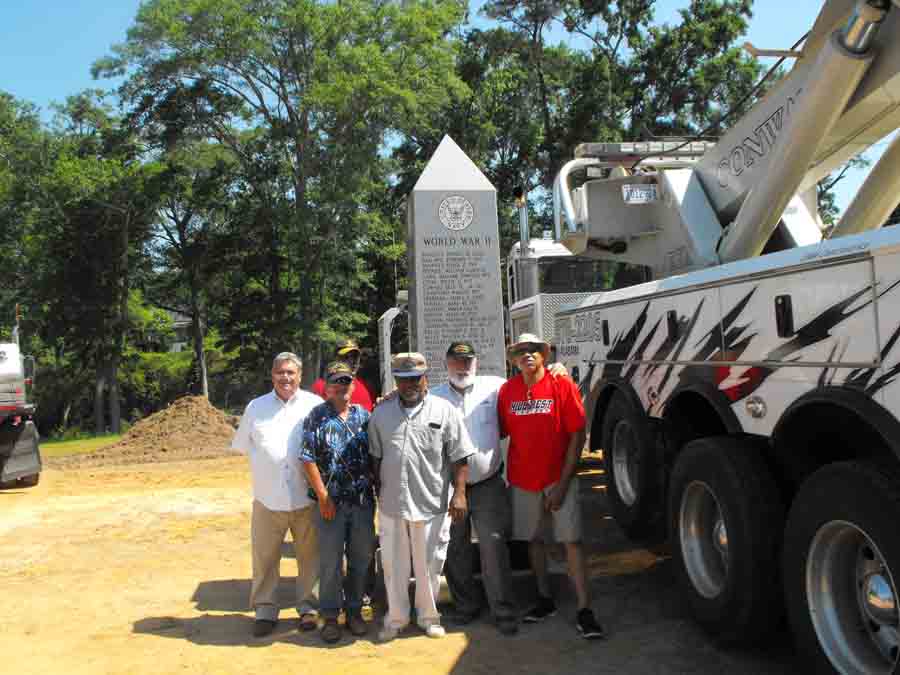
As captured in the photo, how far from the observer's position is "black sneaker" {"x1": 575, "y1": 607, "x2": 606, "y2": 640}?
5.13 metres

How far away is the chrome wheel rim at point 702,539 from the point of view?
16.1 ft

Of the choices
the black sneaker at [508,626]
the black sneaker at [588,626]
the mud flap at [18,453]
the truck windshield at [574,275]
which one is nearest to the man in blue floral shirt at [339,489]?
the black sneaker at [508,626]

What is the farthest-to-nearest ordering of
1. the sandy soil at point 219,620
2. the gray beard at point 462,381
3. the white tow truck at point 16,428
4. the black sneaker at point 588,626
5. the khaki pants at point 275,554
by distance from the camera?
the white tow truck at point 16,428
the gray beard at point 462,381
the khaki pants at point 275,554
the black sneaker at point 588,626
the sandy soil at point 219,620

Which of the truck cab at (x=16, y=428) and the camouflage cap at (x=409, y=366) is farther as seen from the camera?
the truck cab at (x=16, y=428)

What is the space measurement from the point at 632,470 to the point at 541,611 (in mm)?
1496

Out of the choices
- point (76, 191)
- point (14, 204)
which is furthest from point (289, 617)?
point (14, 204)

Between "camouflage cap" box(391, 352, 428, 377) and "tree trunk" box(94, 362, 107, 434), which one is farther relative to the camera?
"tree trunk" box(94, 362, 107, 434)

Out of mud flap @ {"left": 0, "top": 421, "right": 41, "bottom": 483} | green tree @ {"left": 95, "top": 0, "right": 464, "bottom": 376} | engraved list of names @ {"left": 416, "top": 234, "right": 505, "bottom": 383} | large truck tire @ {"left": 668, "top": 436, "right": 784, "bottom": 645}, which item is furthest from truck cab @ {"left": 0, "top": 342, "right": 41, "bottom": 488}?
green tree @ {"left": 95, "top": 0, "right": 464, "bottom": 376}

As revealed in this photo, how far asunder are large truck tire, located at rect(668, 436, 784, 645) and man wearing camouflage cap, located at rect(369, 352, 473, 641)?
55.6 inches

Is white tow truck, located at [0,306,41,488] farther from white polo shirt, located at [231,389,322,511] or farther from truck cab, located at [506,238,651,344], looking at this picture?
white polo shirt, located at [231,389,322,511]

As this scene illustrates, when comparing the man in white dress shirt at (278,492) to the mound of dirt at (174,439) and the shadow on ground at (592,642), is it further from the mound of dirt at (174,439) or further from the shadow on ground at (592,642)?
the mound of dirt at (174,439)

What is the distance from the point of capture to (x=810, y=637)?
3832 millimetres

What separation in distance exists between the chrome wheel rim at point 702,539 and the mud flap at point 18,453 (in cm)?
1237

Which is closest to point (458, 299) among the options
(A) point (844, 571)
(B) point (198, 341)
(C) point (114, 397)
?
(A) point (844, 571)
